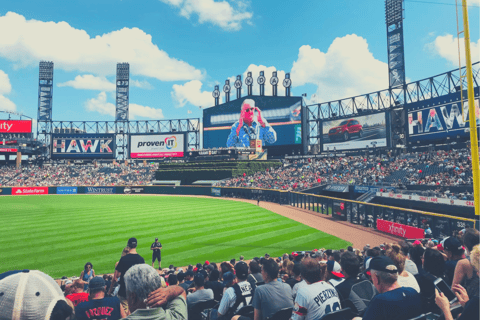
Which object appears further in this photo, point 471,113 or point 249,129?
point 249,129

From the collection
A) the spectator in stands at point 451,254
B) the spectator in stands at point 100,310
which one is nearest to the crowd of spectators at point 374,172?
the spectator in stands at point 451,254

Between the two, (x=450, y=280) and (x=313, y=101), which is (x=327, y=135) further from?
(x=450, y=280)

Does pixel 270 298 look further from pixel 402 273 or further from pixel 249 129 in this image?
pixel 249 129

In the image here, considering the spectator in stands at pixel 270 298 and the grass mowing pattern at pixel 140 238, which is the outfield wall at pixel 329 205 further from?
the spectator in stands at pixel 270 298

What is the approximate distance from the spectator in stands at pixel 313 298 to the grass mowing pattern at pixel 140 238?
1098 centimetres

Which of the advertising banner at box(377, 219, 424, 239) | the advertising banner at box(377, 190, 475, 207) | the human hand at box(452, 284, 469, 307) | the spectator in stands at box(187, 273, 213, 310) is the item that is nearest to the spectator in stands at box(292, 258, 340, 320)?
the human hand at box(452, 284, 469, 307)

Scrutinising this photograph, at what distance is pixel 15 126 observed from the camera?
3073 inches

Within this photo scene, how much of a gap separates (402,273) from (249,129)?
226 feet

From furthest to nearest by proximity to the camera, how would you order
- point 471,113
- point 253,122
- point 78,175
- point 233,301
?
point 78,175 → point 253,122 → point 471,113 → point 233,301

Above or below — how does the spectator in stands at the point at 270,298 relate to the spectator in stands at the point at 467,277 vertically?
below

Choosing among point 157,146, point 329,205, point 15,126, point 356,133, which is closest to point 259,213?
point 329,205

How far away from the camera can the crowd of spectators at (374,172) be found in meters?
31.5

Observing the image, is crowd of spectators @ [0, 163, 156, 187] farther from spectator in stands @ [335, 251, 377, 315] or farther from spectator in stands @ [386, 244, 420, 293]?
spectator in stands @ [386, 244, 420, 293]

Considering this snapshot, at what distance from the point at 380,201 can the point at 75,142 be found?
78.5m
